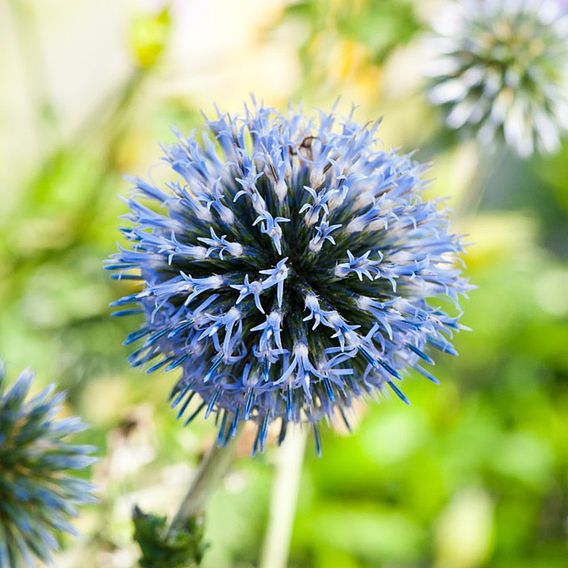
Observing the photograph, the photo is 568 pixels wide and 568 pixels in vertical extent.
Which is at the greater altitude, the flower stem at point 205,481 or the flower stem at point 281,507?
the flower stem at point 281,507

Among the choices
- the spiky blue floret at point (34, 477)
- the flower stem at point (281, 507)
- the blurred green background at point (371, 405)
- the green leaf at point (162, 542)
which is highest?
the blurred green background at point (371, 405)

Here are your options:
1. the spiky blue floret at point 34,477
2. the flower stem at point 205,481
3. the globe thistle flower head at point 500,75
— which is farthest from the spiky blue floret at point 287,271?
the globe thistle flower head at point 500,75

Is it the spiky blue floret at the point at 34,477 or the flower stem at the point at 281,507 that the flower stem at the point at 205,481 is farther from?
the flower stem at the point at 281,507

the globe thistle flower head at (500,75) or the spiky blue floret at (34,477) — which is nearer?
the spiky blue floret at (34,477)

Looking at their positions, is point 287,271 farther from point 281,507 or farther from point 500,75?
point 500,75

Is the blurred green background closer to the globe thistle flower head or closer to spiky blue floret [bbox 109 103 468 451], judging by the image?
the globe thistle flower head

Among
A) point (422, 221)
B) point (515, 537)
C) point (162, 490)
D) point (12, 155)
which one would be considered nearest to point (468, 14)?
point (422, 221)

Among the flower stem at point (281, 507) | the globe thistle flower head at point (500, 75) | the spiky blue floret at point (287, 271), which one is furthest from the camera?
the globe thistle flower head at point (500, 75)
